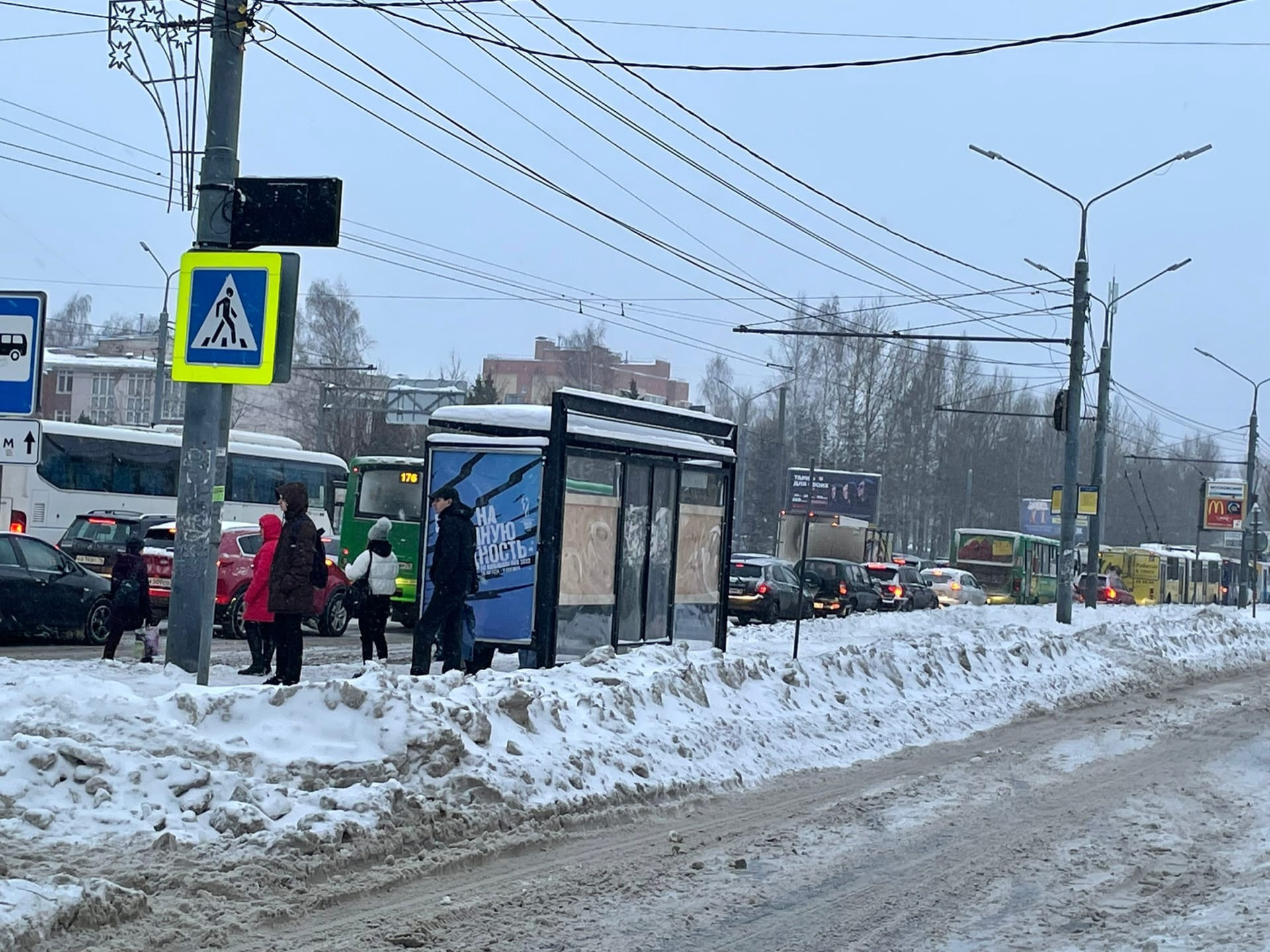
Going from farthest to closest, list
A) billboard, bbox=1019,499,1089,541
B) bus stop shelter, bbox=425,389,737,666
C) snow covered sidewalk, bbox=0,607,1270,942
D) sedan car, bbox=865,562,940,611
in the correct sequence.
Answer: billboard, bbox=1019,499,1089,541 < sedan car, bbox=865,562,940,611 < bus stop shelter, bbox=425,389,737,666 < snow covered sidewalk, bbox=0,607,1270,942

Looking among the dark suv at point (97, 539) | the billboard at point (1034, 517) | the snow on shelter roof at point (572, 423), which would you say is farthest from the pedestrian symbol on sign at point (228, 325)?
the billboard at point (1034, 517)

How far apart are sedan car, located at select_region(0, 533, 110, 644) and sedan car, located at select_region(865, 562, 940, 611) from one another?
25330mm

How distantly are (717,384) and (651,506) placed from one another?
A: 2952 inches

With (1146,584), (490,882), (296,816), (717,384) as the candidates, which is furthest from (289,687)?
(717,384)

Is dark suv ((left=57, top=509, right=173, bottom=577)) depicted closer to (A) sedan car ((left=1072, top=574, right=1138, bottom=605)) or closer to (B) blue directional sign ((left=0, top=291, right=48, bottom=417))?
(B) blue directional sign ((left=0, top=291, right=48, bottom=417))

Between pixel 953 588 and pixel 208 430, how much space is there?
125 feet

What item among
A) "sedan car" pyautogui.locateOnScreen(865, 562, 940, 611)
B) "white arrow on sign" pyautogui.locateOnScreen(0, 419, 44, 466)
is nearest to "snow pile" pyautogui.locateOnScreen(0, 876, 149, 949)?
"white arrow on sign" pyautogui.locateOnScreen(0, 419, 44, 466)

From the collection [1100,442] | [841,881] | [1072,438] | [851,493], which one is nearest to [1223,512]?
[851,493]

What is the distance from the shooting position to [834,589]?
3725cm

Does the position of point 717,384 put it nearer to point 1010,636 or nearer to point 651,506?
point 1010,636

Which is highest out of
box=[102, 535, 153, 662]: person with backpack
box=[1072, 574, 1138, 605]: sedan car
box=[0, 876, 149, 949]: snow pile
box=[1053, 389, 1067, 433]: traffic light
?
box=[1053, 389, 1067, 433]: traffic light

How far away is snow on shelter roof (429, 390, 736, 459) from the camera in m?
13.8

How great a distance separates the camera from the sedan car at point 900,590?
135ft

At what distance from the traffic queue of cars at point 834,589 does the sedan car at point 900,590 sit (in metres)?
0.02
